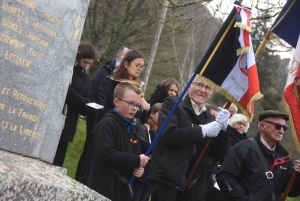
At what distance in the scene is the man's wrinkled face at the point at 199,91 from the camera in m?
7.07

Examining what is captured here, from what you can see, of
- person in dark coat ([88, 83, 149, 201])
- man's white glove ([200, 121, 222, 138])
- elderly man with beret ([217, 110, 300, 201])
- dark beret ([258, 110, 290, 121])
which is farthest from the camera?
dark beret ([258, 110, 290, 121])

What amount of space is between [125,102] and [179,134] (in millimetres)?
705

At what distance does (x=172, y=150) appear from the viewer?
676 cm

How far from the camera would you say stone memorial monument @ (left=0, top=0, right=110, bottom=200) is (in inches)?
173

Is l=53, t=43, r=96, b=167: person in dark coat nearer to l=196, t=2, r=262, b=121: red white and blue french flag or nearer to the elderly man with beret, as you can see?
l=196, t=2, r=262, b=121: red white and blue french flag

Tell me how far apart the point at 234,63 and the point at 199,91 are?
23.5 inches

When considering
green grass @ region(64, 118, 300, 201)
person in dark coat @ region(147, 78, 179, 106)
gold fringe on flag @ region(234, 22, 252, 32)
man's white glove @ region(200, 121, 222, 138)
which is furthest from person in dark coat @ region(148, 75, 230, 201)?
green grass @ region(64, 118, 300, 201)

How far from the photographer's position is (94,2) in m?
25.6

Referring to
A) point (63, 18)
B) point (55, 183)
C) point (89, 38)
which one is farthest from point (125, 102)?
point (89, 38)

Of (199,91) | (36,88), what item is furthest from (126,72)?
(36,88)

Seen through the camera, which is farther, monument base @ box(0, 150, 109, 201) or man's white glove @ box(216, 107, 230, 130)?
man's white glove @ box(216, 107, 230, 130)

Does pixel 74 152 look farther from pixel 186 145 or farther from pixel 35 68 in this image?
pixel 35 68

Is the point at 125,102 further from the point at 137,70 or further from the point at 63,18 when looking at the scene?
the point at 63,18

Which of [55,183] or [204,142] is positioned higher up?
[204,142]
